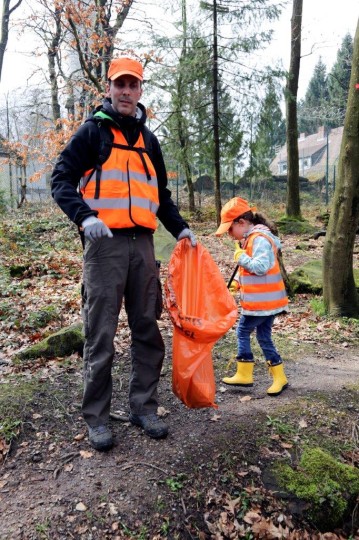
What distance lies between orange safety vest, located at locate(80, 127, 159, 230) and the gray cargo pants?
4.9 inches

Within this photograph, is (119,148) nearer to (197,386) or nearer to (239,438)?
(197,386)

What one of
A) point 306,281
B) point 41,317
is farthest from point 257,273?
point 306,281

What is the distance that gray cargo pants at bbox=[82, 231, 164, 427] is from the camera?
278 centimetres

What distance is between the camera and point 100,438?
2844 millimetres

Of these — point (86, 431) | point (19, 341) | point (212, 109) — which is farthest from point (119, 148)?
point (212, 109)

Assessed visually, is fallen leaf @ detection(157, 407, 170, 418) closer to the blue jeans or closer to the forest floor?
the forest floor

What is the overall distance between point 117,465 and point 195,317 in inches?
41.3

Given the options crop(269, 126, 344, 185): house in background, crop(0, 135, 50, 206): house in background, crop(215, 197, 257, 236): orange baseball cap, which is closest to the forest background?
crop(215, 197, 257, 236): orange baseball cap

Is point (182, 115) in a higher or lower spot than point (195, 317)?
higher

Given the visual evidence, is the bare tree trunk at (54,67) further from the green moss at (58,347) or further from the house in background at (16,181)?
the green moss at (58,347)

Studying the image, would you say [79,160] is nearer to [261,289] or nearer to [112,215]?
[112,215]

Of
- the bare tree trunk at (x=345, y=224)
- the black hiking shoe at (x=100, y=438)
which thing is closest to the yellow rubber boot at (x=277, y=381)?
the black hiking shoe at (x=100, y=438)

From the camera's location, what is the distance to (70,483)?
8.60 feet

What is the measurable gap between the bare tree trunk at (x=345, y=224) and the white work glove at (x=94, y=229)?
402 centimetres
